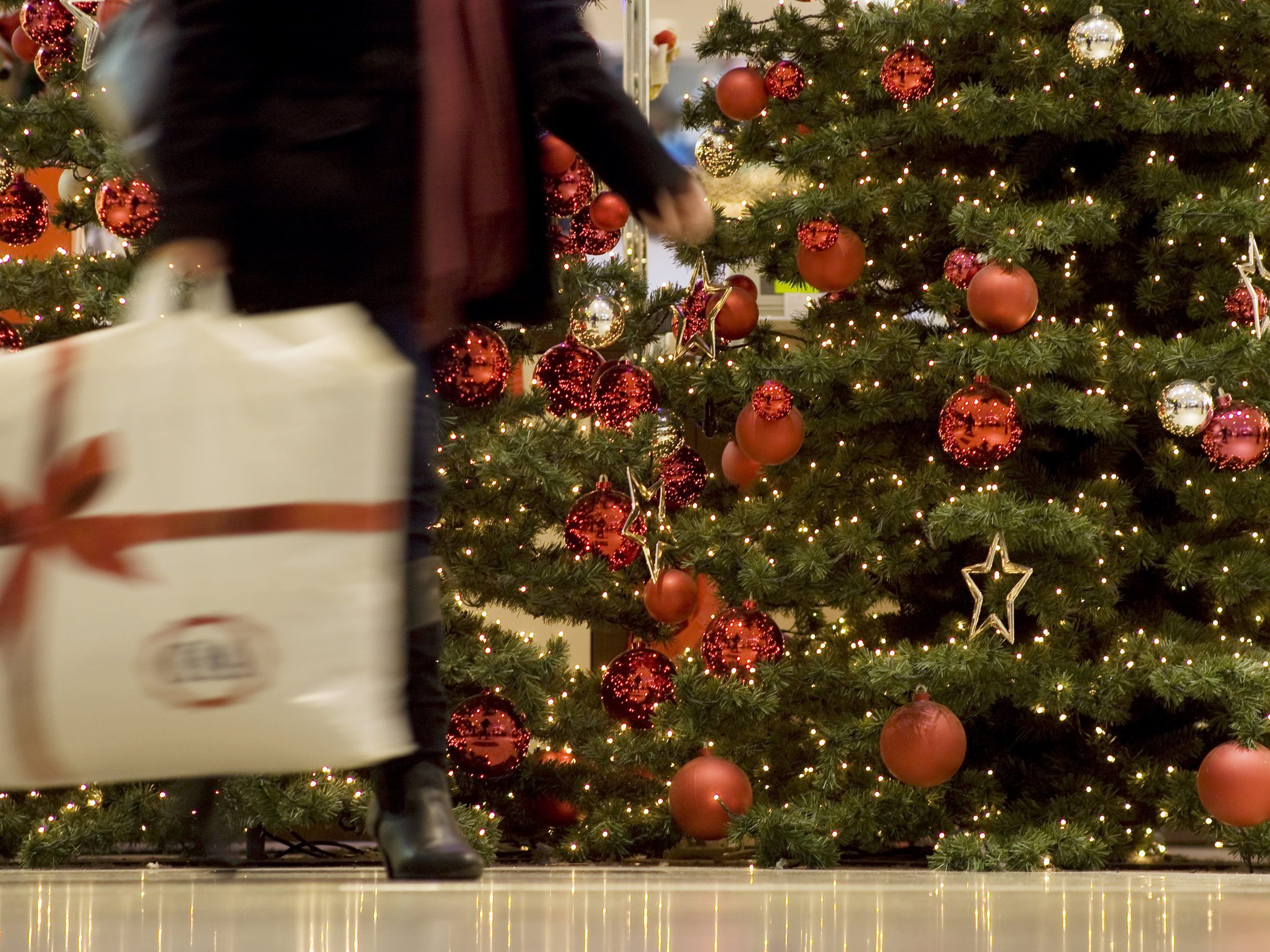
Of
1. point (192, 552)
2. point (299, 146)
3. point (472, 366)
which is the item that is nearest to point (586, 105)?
point (299, 146)

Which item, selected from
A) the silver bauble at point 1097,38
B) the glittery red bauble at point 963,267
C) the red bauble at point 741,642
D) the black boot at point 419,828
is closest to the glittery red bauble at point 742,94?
the glittery red bauble at point 963,267

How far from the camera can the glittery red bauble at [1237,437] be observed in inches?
123

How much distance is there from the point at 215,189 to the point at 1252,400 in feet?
7.64

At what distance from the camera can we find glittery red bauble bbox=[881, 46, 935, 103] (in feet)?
11.3

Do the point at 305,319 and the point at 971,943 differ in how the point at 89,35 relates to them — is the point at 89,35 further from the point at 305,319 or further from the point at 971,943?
the point at 971,943

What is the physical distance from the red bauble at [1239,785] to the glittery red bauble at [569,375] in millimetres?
1423

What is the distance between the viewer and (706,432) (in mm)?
3846

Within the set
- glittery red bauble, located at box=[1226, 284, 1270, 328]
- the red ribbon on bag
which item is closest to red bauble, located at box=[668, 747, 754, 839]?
glittery red bauble, located at box=[1226, 284, 1270, 328]

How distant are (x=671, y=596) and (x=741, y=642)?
0.27m

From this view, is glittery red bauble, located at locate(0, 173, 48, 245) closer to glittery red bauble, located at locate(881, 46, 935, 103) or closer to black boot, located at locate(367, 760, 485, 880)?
glittery red bauble, located at locate(881, 46, 935, 103)

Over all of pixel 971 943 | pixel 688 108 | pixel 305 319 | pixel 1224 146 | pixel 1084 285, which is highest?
pixel 688 108

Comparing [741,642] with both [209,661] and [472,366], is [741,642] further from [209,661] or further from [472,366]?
[209,661]

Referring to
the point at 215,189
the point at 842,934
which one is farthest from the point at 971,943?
the point at 215,189

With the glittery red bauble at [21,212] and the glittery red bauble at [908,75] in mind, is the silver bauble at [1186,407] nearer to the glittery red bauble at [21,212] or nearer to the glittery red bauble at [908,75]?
the glittery red bauble at [908,75]
